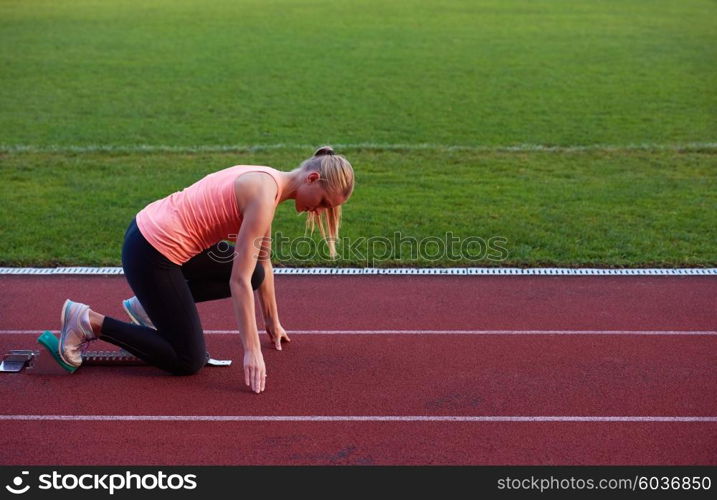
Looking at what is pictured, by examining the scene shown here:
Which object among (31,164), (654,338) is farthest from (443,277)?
(31,164)

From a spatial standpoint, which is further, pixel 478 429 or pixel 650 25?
pixel 650 25

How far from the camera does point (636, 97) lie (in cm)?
1686

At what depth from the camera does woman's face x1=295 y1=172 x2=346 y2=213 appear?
18.1ft

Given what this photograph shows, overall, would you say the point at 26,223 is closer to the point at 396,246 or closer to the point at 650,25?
the point at 396,246

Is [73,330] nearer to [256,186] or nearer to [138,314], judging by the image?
[138,314]

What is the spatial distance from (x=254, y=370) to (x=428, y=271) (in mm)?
3004

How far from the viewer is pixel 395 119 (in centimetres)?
→ 1526

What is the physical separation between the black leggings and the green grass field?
105 inches

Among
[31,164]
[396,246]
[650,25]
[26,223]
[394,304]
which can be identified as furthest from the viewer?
[650,25]

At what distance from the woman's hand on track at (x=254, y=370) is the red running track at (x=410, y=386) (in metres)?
0.09

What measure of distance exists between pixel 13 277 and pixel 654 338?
505 cm

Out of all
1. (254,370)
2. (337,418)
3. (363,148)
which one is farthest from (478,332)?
(363,148)

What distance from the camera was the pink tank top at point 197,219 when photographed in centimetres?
570

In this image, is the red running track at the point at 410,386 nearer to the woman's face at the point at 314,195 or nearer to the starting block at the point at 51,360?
the starting block at the point at 51,360
